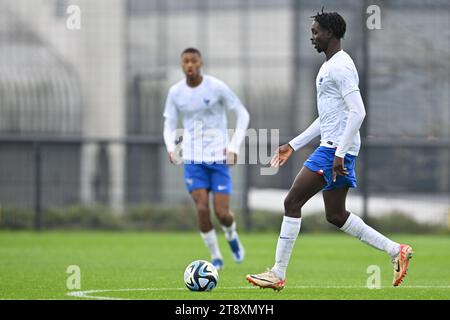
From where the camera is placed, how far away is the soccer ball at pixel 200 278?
1007cm

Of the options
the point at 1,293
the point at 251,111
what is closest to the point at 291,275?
the point at 1,293

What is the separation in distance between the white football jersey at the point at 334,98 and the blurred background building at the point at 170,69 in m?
14.1

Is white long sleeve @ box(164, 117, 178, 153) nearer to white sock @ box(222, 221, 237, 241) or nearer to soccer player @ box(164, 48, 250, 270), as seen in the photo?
soccer player @ box(164, 48, 250, 270)

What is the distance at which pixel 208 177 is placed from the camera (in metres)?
13.9

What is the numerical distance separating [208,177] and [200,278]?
3880 mm

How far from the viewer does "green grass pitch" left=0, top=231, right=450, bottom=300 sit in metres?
10.0

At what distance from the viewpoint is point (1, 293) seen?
9969 mm

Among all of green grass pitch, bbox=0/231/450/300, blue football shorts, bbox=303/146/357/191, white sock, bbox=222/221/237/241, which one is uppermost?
blue football shorts, bbox=303/146/357/191

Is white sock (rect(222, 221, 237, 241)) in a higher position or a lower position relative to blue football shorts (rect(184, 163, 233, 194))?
lower

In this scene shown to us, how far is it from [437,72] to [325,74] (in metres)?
19.1

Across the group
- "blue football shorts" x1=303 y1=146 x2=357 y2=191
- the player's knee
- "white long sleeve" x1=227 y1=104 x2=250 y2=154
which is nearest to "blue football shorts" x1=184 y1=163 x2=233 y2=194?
"white long sleeve" x1=227 y1=104 x2=250 y2=154

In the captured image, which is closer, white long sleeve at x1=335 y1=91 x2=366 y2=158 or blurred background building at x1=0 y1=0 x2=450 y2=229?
white long sleeve at x1=335 y1=91 x2=366 y2=158

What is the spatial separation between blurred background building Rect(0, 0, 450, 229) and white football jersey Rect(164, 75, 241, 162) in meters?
10.4
